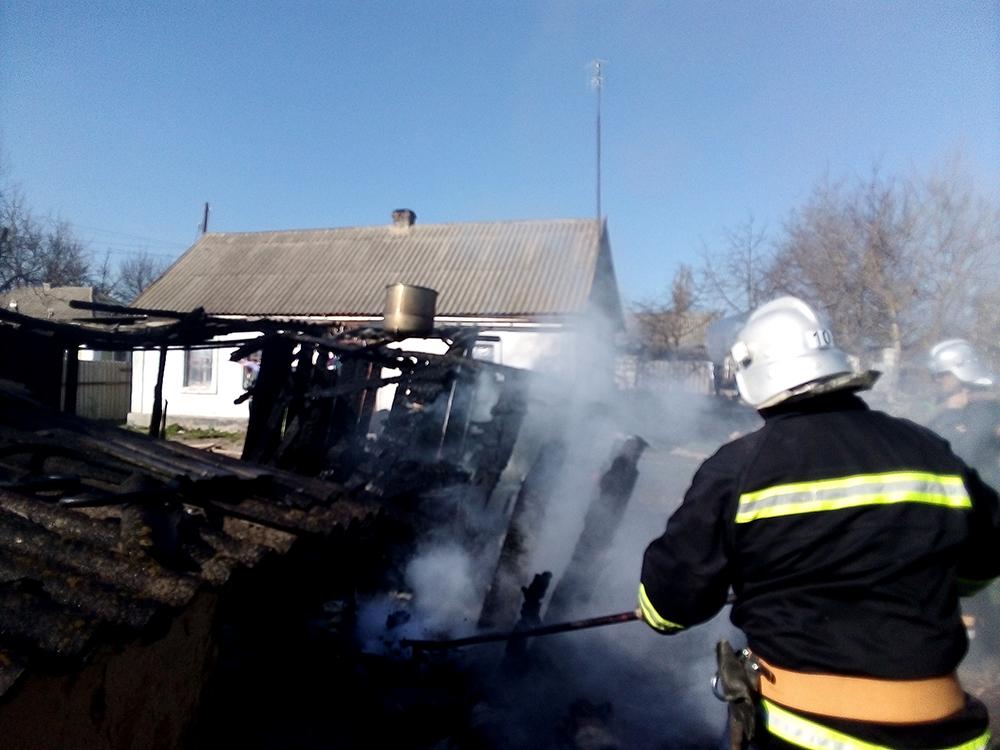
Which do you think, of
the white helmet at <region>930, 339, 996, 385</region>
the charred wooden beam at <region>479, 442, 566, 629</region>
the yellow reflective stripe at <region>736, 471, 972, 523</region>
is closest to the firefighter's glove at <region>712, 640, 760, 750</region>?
the yellow reflective stripe at <region>736, 471, 972, 523</region>

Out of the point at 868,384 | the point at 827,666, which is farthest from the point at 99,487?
the point at 868,384

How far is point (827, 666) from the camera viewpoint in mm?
1934

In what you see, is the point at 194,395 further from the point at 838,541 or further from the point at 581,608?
the point at 838,541

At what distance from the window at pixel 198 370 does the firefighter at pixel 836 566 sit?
1872 cm

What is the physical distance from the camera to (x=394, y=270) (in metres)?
18.8

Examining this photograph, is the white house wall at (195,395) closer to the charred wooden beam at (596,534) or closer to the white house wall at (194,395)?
the white house wall at (194,395)

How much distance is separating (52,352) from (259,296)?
1302cm

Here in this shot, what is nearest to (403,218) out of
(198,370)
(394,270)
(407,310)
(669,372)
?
(394,270)

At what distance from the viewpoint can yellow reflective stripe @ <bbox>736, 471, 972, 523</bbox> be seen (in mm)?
1938

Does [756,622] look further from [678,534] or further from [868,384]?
[868,384]

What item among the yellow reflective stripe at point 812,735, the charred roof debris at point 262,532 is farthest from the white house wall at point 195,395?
the yellow reflective stripe at point 812,735

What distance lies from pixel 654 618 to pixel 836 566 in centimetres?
63

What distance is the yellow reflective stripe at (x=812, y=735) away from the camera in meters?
1.89

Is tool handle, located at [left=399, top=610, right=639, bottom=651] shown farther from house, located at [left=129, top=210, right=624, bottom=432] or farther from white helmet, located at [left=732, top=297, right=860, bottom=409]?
house, located at [left=129, top=210, right=624, bottom=432]
